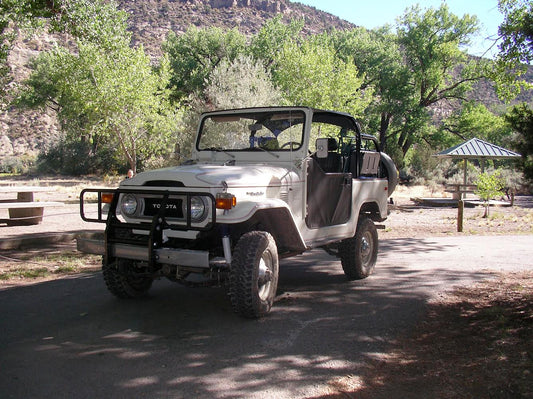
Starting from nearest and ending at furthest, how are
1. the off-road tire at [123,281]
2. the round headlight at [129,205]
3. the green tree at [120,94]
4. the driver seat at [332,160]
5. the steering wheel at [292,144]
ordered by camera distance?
1. the round headlight at [129,205]
2. the off-road tire at [123,281]
3. the steering wheel at [292,144]
4. the driver seat at [332,160]
5. the green tree at [120,94]

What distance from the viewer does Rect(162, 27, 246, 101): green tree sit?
38688 mm

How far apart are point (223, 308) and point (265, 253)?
86 cm

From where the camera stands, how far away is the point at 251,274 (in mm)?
4371

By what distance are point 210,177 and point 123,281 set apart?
1.64 m

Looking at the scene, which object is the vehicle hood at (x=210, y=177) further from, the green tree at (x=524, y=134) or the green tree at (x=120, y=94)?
the green tree at (x=120, y=94)

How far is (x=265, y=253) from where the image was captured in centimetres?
473

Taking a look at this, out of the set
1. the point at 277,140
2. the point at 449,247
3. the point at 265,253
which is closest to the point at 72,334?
the point at 265,253

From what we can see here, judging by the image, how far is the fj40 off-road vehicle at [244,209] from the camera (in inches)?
174

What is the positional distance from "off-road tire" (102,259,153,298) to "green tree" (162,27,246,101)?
113ft

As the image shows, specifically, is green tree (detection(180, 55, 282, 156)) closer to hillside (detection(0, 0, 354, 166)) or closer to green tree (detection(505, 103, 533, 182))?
hillside (detection(0, 0, 354, 166))

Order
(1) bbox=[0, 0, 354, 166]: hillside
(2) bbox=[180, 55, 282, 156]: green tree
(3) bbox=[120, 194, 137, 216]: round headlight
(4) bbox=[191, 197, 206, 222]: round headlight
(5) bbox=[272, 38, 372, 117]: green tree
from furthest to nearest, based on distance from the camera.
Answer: (1) bbox=[0, 0, 354, 166]: hillside → (5) bbox=[272, 38, 372, 117]: green tree → (2) bbox=[180, 55, 282, 156]: green tree → (3) bbox=[120, 194, 137, 216]: round headlight → (4) bbox=[191, 197, 206, 222]: round headlight

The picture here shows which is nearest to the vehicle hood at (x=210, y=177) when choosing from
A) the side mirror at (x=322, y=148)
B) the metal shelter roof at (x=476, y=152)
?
the side mirror at (x=322, y=148)

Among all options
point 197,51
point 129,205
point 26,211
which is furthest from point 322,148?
point 197,51

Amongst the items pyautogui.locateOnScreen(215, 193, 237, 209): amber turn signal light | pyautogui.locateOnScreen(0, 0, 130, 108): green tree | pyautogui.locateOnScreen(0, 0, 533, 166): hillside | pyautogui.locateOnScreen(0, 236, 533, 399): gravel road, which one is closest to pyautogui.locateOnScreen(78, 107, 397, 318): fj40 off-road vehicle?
pyautogui.locateOnScreen(215, 193, 237, 209): amber turn signal light
